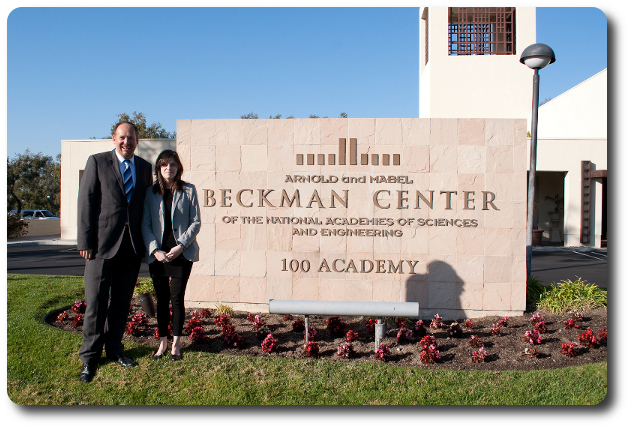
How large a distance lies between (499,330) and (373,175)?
7.86ft

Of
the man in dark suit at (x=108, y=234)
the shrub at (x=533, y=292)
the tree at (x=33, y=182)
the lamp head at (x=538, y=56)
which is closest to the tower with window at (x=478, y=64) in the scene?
the lamp head at (x=538, y=56)

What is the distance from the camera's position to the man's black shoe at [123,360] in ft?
13.3

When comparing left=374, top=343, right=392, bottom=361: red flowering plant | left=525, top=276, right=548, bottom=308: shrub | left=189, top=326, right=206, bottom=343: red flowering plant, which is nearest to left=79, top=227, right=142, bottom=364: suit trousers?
A: left=189, top=326, right=206, bottom=343: red flowering plant

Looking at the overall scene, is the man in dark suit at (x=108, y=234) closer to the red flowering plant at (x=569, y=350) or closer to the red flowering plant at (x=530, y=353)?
the red flowering plant at (x=530, y=353)

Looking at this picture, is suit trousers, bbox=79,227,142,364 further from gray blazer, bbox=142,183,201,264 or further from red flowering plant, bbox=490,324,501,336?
red flowering plant, bbox=490,324,501,336

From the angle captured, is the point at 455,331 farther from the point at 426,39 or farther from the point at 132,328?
the point at 426,39

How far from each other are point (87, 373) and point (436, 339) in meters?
3.49

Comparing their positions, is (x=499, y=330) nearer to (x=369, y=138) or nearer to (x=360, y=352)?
(x=360, y=352)

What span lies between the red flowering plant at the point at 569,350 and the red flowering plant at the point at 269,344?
114 inches

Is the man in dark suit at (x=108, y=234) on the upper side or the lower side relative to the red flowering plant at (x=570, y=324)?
upper

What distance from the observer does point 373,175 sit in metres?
5.95

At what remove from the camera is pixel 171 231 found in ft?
13.6

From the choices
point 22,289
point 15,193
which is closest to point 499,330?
point 22,289

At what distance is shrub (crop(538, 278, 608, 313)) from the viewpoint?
20.0ft
